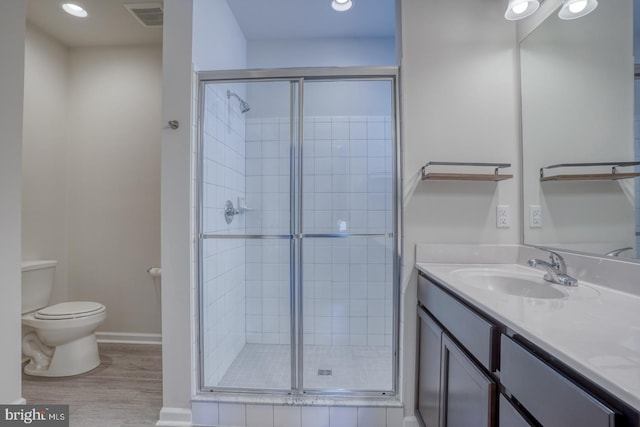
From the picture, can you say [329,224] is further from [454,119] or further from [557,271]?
[557,271]

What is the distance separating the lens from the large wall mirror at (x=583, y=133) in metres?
1.08

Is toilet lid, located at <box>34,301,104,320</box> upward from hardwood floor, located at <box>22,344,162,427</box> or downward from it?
upward

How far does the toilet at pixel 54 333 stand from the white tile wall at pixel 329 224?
1267 millimetres

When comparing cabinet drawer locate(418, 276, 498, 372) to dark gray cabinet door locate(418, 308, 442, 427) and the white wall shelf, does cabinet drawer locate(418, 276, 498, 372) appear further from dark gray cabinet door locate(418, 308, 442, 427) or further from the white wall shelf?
the white wall shelf

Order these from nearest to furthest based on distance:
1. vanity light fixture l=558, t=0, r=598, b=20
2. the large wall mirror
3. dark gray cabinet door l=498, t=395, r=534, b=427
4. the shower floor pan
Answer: dark gray cabinet door l=498, t=395, r=534, b=427, the large wall mirror, vanity light fixture l=558, t=0, r=598, b=20, the shower floor pan

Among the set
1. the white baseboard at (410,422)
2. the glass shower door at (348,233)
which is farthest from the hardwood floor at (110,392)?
the white baseboard at (410,422)

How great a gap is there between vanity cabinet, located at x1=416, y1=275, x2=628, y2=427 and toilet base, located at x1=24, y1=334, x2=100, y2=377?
2373 millimetres

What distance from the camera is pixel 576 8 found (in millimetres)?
1282

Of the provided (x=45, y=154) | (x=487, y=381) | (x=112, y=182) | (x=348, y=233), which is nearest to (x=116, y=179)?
(x=112, y=182)

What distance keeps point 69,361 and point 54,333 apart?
0.25 meters

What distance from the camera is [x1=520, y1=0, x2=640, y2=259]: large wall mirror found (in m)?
1.08

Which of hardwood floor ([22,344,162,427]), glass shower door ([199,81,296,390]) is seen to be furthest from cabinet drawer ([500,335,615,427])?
hardwood floor ([22,344,162,427])

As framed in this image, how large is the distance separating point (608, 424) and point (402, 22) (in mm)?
1888

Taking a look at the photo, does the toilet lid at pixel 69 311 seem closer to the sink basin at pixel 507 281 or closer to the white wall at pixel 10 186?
the white wall at pixel 10 186
